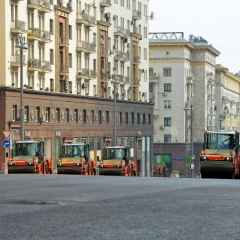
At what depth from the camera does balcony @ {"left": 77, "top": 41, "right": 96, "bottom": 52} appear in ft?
299

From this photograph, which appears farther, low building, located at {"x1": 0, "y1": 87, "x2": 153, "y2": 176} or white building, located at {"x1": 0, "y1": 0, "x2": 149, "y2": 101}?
white building, located at {"x1": 0, "y1": 0, "x2": 149, "y2": 101}

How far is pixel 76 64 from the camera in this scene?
90.8 m

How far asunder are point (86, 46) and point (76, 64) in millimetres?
2922

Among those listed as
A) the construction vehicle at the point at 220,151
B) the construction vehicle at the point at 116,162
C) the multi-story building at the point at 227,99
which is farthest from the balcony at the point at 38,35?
the multi-story building at the point at 227,99

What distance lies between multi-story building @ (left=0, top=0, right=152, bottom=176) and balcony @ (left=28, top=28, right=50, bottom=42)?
0.09 metres

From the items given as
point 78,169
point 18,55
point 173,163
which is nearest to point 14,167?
point 78,169

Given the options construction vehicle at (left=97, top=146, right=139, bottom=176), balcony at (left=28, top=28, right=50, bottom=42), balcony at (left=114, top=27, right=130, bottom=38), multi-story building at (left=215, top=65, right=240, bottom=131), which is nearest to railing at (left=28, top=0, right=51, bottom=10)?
balcony at (left=28, top=28, right=50, bottom=42)

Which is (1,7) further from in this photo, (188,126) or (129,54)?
(188,126)

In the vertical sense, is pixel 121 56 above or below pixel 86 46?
above

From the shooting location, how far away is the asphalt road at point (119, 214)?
48.2 ft

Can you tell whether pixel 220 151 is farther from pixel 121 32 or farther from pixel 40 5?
pixel 121 32

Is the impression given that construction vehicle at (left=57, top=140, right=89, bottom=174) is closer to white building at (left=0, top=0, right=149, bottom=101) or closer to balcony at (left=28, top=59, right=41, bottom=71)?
white building at (left=0, top=0, right=149, bottom=101)

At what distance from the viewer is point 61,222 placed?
662 inches

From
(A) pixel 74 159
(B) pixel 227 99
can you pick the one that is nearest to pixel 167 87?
(B) pixel 227 99
